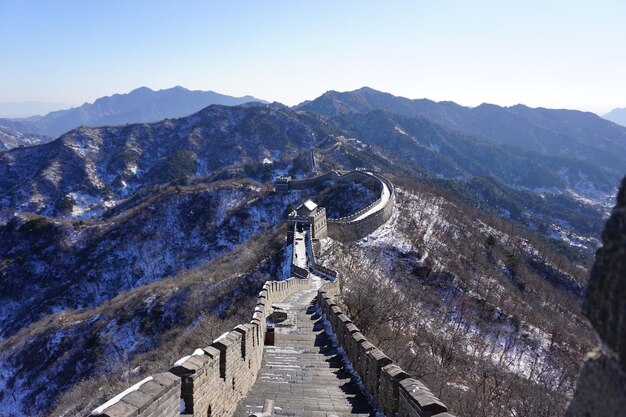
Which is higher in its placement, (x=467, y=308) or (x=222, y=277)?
(x=222, y=277)

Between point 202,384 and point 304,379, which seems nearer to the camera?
point 202,384

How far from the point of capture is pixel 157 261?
65812 mm

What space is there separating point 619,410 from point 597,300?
565 millimetres

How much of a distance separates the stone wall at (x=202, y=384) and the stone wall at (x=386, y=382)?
8.77 ft

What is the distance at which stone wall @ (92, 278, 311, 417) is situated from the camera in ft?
16.5

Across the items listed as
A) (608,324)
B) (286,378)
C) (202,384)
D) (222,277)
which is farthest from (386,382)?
(222,277)

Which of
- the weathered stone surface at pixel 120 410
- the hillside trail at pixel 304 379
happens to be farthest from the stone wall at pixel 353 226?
the weathered stone surface at pixel 120 410

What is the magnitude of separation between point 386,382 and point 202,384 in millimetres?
3470

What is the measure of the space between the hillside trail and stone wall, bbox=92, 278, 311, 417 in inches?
19.8

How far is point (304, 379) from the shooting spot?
1141cm

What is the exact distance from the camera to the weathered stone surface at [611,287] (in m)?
2.32

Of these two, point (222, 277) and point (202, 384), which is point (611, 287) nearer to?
point (202, 384)

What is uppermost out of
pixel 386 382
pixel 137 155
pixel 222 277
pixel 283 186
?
pixel 386 382

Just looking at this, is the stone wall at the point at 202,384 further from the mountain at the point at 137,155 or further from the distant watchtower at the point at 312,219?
the mountain at the point at 137,155
